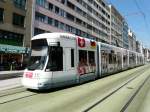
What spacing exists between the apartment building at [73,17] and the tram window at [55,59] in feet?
90.8

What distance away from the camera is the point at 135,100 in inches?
428

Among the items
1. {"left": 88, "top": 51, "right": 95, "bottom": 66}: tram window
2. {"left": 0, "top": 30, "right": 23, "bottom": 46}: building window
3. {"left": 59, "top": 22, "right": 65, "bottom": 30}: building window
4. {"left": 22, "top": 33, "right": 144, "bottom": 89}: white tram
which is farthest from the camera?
{"left": 59, "top": 22, "right": 65, "bottom": 30}: building window

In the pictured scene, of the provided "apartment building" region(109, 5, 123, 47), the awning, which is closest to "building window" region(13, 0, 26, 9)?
the awning

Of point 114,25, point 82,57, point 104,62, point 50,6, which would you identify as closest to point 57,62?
point 82,57

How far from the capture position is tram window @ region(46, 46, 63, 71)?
12658 mm

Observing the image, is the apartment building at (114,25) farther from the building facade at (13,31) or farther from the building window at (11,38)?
the building window at (11,38)

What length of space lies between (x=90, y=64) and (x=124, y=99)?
280 inches

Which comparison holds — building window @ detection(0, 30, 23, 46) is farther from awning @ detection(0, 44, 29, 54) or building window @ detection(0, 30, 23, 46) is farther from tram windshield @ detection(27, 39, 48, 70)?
tram windshield @ detection(27, 39, 48, 70)

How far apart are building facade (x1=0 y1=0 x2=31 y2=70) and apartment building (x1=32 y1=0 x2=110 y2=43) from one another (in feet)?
6.41

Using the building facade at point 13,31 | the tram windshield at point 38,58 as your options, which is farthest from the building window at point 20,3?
the tram windshield at point 38,58

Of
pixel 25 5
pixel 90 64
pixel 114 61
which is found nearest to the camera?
pixel 90 64

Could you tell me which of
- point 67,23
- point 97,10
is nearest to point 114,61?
point 67,23

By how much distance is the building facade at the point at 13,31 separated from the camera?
34.0 m

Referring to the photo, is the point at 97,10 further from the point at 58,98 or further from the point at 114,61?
the point at 58,98
